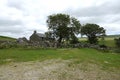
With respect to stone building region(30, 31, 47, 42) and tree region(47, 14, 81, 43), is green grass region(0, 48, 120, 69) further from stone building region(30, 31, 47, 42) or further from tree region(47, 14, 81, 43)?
stone building region(30, 31, 47, 42)

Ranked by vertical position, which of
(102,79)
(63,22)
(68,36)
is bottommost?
(102,79)

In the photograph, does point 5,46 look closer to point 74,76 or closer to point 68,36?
point 74,76

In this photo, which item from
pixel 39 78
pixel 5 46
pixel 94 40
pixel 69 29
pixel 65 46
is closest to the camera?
pixel 39 78

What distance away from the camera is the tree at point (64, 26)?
8019 cm

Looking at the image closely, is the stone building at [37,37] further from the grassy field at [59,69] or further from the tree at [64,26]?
the grassy field at [59,69]

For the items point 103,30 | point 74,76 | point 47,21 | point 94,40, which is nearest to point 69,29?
point 47,21

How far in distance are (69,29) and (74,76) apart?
6520cm

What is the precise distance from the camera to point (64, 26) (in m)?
80.0

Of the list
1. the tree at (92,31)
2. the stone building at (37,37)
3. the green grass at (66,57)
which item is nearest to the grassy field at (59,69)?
the green grass at (66,57)

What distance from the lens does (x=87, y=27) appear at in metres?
100

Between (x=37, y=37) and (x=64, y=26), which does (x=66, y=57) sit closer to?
(x=64, y=26)

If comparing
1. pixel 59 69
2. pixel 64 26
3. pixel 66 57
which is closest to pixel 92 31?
pixel 64 26

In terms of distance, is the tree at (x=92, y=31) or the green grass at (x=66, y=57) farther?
the tree at (x=92, y=31)

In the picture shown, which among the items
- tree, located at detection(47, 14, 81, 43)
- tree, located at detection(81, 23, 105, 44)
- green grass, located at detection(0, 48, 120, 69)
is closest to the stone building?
tree, located at detection(47, 14, 81, 43)
